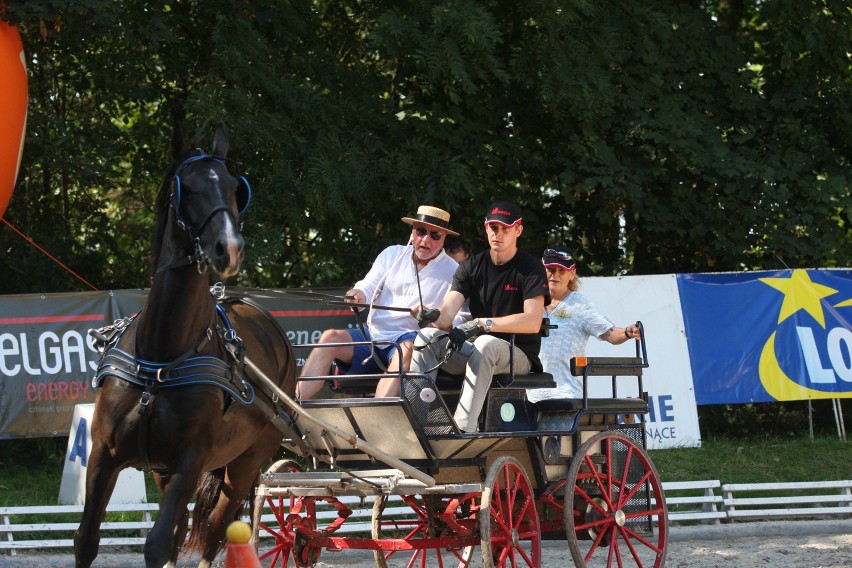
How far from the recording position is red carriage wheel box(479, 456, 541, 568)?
546cm

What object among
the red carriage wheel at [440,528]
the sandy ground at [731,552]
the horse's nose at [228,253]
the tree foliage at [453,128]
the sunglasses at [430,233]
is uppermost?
the tree foliage at [453,128]

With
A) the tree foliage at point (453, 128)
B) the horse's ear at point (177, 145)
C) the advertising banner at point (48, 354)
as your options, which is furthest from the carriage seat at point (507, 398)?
the tree foliage at point (453, 128)

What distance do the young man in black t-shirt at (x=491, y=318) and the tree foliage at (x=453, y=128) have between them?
453 cm

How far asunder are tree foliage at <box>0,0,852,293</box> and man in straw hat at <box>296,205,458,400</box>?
3.99 meters

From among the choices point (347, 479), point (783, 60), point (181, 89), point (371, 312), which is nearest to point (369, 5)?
point (181, 89)

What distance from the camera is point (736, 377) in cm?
1077

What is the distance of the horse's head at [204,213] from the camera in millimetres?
4680

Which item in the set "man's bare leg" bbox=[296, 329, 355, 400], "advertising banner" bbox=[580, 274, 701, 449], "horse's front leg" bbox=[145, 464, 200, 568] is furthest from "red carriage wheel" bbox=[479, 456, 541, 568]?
"advertising banner" bbox=[580, 274, 701, 449]

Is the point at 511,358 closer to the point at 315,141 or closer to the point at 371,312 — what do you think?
the point at 371,312

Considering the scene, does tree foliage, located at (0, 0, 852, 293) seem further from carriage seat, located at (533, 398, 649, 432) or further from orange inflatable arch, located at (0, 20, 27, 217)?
carriage seat, located at (533, 398, 649, 432)

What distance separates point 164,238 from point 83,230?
7.61 meters

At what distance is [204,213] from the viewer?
4840mm

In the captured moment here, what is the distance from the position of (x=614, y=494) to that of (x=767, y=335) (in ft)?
16.2

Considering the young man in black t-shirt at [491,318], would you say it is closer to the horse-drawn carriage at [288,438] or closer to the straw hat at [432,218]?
the horse-drawn carriage at [288,438]
